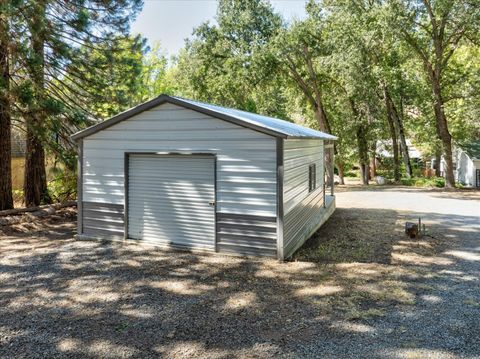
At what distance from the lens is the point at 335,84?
25.5 m

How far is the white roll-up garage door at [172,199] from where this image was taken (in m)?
7.52

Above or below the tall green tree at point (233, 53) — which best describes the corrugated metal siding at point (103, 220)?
below

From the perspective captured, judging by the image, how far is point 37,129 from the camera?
32.3 ft

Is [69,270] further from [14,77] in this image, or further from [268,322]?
[14,77]

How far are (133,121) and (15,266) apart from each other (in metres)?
3.57

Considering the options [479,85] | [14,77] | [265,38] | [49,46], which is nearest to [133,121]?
[49,46]

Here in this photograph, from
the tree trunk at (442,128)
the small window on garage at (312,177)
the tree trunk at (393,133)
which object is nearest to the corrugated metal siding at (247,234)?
the small window on garage at (312,177)

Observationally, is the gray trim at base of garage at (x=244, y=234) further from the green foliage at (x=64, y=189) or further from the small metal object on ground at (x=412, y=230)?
the green foliage at (x=64, y=189)

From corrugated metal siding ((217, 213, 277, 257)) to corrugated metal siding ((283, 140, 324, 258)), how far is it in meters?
0.29

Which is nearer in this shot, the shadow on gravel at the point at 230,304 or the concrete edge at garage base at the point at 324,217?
the shadow on gravel at the point at 230,304

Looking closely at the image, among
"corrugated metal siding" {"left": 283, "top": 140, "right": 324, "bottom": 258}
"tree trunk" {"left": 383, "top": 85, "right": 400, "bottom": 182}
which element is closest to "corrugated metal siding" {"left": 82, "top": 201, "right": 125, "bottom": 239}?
"corrugated metal siding" {"left": 283, "top": 140, "right": 324, "bottom": 258}

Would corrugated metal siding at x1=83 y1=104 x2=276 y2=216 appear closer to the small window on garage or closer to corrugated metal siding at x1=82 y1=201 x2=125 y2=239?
corrugated metal siding at x1=82 y1=201 x2=125 y2=239

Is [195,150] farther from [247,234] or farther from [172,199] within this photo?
[247,234]

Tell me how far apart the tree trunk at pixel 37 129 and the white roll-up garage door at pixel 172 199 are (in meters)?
3.62
